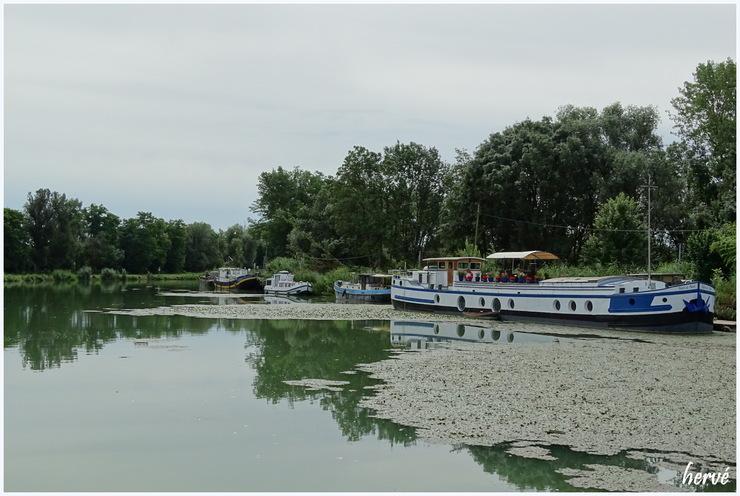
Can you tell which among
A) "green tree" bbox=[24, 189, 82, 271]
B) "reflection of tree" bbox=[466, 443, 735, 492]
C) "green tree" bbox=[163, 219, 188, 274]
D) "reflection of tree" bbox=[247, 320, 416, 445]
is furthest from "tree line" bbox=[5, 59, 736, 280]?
"green tree" bbox=[163, 219, 188, 274]

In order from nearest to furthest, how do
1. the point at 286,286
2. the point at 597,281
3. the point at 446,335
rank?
the point at 446,335
the point at 597,281
the point at 286,286

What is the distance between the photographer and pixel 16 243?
97688 millimetres

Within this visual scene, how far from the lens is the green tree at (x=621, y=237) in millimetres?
47750

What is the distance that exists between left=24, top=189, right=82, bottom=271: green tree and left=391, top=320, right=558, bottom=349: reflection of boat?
79.8m

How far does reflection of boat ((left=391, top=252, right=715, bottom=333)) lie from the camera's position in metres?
30.1

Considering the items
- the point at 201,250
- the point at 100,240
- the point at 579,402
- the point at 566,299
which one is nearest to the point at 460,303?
the point at 566,299

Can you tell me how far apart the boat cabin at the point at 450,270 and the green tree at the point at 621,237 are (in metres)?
9.20

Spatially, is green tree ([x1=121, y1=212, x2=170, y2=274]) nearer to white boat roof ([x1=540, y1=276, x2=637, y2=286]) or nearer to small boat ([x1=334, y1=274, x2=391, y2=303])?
small boat ([x1=334, y1=274, x2=391, y2=303])

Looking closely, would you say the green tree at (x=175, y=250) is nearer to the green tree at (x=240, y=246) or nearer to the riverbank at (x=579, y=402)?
the green tree at (x=240, y=246)

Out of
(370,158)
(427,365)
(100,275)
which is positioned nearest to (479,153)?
(370,158)

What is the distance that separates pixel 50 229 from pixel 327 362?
3569 inches

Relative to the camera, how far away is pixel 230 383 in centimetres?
1845

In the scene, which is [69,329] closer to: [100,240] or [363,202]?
[363,202]

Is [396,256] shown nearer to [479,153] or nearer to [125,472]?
[479,153]
